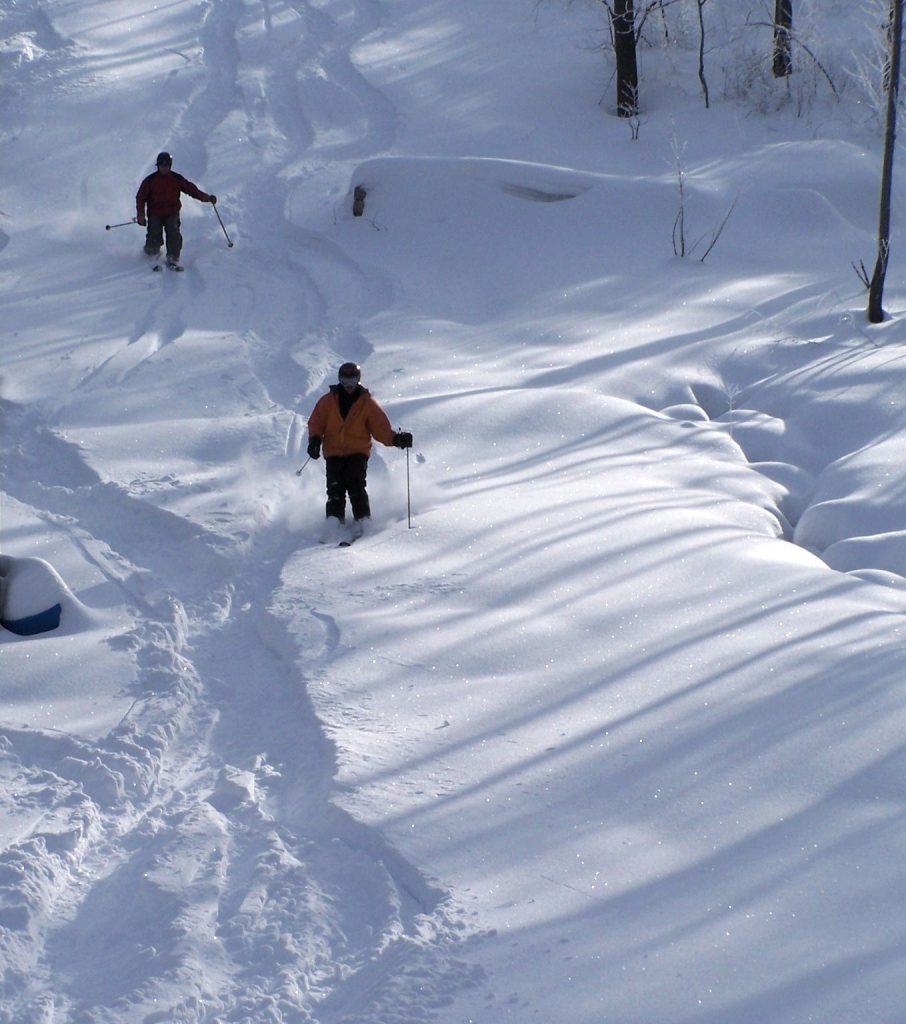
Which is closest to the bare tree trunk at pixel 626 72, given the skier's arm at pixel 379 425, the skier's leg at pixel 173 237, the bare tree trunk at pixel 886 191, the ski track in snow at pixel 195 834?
the bare tree trunk at pixel 886 191

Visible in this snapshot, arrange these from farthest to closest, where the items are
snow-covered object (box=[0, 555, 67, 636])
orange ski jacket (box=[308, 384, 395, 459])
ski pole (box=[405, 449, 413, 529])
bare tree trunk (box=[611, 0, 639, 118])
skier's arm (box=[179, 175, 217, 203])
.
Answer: bare tree trunk (box=[611, 0, 639, 118]) → skier's arm (box=[179, 175, 217, 203]) → orange ski jacket (box=[308, 384, 395, 459]) → ski pole (box=[405, 449, 413, 529]) → snow-covered object (box=[0, 555, 67, 636])

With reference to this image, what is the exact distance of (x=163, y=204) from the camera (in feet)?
42.3

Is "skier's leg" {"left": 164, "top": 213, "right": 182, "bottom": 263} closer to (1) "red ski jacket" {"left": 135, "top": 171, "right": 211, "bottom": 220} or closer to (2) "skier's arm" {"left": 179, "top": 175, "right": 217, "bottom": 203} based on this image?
(1) "red ski jacket" {"left": 135, "top": 171, "right": 211, "bottom": 220}

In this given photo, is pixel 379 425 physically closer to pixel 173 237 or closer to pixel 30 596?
pixel 30 596

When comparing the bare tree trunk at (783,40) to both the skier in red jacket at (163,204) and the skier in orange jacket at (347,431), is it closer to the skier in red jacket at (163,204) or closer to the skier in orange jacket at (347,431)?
the skier in red jacket at (163,204)

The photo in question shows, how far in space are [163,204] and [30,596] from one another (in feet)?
23.7

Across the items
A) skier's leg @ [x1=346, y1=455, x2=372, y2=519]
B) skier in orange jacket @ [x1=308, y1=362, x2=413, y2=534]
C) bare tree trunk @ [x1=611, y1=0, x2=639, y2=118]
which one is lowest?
skier's leg @ [x1=346, y1=455, x2=372, y2=519]

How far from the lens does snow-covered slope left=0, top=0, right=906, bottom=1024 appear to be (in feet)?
14.6

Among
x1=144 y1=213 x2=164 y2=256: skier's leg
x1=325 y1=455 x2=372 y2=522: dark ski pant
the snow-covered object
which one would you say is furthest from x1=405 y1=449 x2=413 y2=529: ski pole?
x1=144 y1=213 x2=164 y2=256: skier's leg

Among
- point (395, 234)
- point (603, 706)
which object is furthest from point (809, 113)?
point (603, 706)

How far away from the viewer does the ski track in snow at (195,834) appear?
433 cm

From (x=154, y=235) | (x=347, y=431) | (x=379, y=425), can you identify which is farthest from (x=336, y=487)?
(x=154, y=235)

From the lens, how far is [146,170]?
15492 millimetres

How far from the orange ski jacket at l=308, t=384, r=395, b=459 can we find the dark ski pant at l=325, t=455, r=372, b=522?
0.06m
